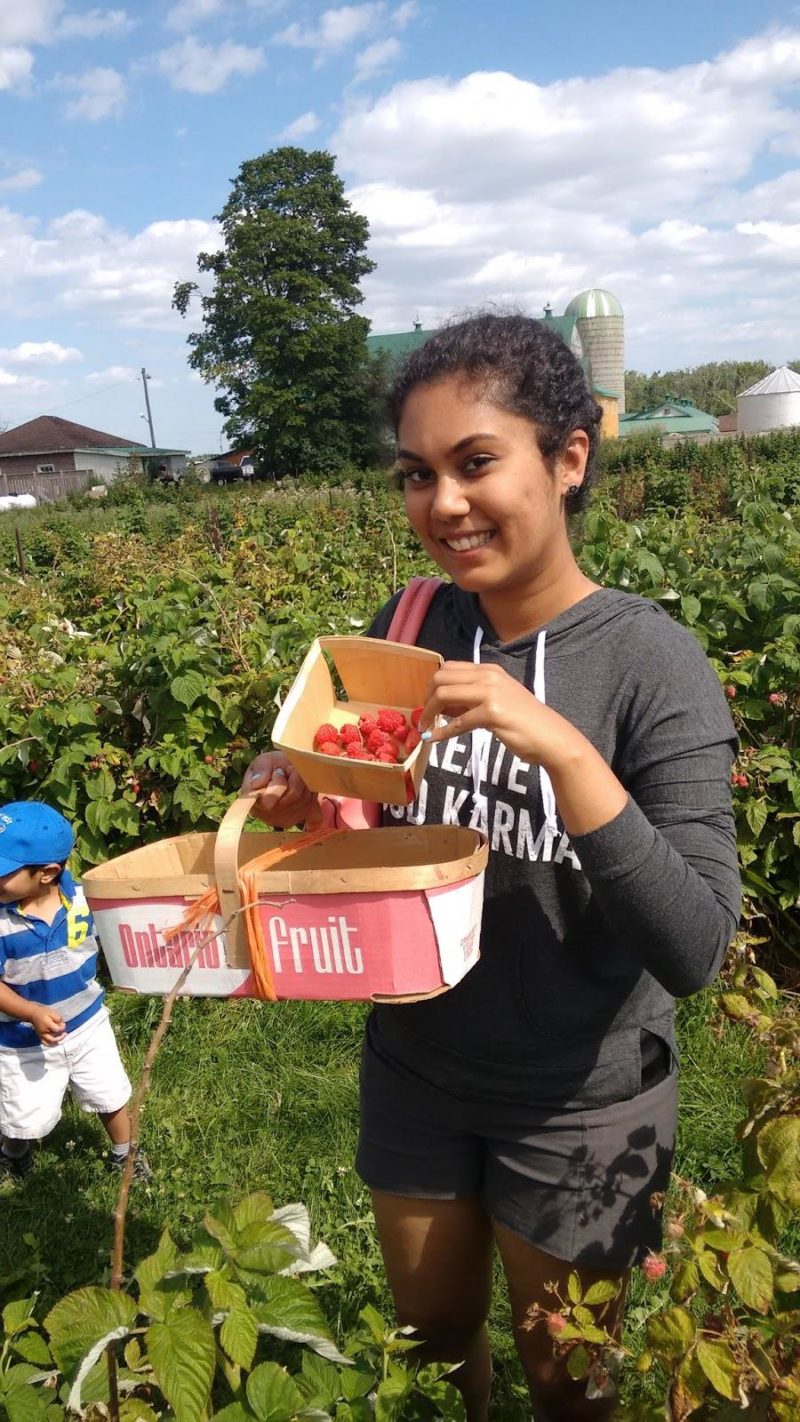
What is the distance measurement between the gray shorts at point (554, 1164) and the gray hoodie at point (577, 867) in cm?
3

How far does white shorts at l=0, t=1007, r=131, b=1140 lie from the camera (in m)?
2.90

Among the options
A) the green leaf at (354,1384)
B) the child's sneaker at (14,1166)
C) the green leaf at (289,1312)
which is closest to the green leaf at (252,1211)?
the green leaf at (289,1312)

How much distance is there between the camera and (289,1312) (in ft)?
3.49

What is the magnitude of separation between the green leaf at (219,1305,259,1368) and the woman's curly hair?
1.03 metres

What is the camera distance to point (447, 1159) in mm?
1448

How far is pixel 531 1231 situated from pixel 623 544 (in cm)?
340

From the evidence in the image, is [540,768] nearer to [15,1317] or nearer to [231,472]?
[15,1317]

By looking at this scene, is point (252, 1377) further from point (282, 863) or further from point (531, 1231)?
point (282, 863)

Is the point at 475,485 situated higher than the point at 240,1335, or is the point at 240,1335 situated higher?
the point at 475,485

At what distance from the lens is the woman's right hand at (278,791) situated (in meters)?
1.41

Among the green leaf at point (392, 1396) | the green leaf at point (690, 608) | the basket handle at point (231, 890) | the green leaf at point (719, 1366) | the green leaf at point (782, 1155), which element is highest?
the basket handle at point (231, 890)

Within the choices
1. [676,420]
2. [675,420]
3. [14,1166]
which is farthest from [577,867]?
[676,420]

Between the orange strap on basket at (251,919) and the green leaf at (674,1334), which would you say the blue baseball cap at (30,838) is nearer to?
the orange strap on basket at (251,919)

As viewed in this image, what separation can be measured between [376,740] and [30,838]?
5.52ft
